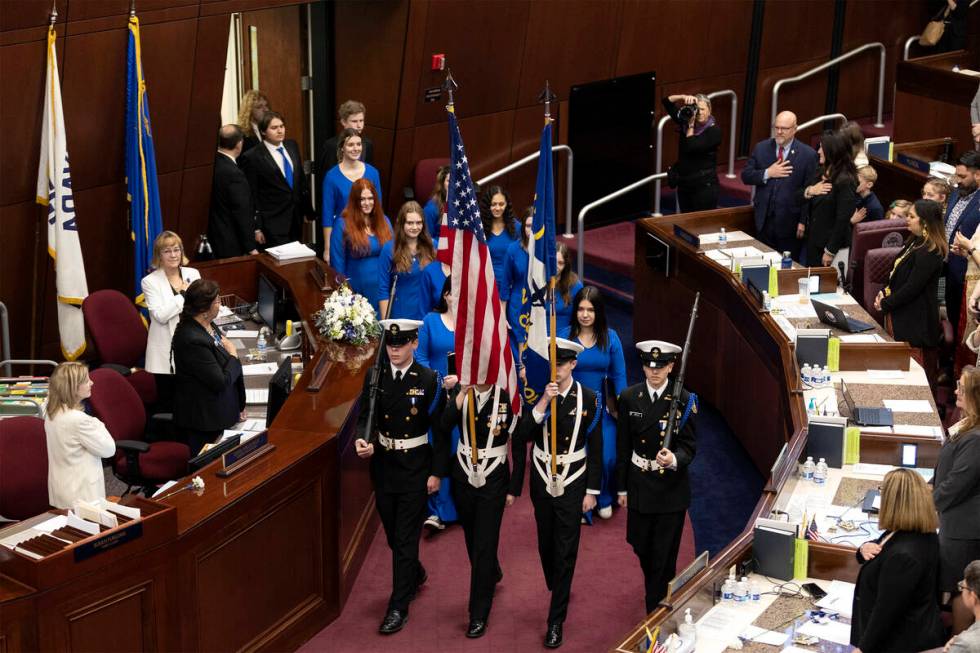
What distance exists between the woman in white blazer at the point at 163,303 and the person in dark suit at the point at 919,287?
172 inches

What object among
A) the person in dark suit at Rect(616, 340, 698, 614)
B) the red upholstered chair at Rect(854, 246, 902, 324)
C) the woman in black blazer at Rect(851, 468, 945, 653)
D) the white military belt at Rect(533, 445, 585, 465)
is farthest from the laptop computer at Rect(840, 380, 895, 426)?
the red upholstered chair at Rect(854, 246, 902, 324)

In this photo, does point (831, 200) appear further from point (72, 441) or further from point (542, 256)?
point (72, 441)

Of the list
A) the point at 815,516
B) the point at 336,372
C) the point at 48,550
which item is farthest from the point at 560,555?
the point at 48,550

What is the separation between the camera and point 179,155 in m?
9.92

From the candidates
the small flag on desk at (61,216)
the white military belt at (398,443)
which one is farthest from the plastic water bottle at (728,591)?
the small flag on desk at (61,216)

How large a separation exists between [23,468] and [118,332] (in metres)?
1.89

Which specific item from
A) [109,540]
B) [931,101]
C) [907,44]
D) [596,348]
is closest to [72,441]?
[109,540]

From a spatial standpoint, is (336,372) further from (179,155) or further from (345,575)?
(179,155)

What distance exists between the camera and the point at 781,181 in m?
10.2

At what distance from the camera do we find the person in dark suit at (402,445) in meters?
6.75

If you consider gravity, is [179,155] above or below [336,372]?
above

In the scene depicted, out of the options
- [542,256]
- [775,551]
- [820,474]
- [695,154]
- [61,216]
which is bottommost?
[775,551]

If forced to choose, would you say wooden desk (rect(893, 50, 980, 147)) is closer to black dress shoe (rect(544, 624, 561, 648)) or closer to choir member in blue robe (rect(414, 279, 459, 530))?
choir member in blue robe (rect(414, 279, 459, 530))

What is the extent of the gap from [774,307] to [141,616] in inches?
183
